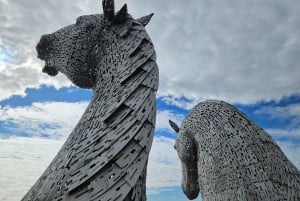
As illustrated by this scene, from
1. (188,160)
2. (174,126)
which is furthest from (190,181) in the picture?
(174,126)

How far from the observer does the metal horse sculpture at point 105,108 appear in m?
1.52

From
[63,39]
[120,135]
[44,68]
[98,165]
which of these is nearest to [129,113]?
[120,135]

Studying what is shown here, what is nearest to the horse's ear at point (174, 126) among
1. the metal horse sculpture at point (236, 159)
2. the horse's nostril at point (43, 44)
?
the metal horse sculpture at point (236, 159)

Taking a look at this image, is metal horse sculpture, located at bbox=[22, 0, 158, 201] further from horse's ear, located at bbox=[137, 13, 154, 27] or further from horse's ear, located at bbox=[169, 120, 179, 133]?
horse's ear, located at bbox=[169, 120, 179, 133]

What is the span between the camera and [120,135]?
1638mm

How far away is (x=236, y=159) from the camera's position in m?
2.73

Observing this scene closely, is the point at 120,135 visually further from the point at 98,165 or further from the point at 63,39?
the point at 63,39

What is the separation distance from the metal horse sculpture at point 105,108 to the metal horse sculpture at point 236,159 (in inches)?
46.4

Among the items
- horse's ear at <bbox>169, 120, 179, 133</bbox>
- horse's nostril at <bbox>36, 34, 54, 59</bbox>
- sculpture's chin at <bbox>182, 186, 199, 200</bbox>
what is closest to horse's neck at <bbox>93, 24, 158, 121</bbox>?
horse's nostril at <bbox>36, 34, 54, 59</bbox>

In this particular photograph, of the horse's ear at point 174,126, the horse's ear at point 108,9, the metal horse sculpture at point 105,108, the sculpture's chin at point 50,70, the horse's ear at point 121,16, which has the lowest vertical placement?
the metal horse sculpture at point 105,108

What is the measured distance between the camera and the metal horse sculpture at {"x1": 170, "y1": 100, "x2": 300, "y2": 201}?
2520 millimetres

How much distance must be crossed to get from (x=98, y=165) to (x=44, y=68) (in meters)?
1.23

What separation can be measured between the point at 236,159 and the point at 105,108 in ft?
4.62

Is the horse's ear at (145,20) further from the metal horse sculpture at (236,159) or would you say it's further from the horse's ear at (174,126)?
the horse's ear at (174,126)
